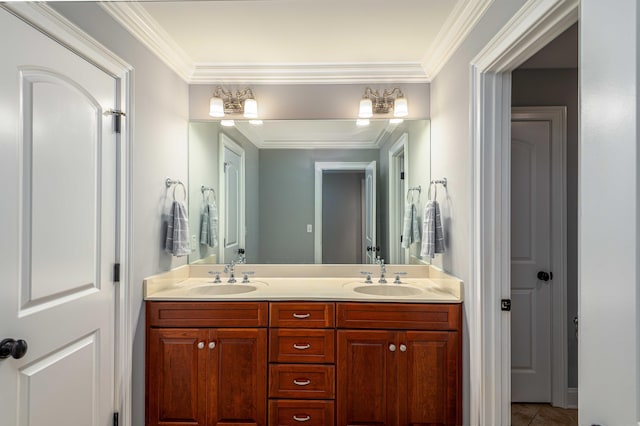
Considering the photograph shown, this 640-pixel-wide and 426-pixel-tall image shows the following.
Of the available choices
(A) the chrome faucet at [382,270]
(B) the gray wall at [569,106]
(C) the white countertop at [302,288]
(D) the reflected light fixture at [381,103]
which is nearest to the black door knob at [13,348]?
(C) the white countertop at [302,288]

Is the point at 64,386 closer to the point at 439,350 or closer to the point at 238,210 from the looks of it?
the point at 238,210

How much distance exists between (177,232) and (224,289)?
1.72 ft

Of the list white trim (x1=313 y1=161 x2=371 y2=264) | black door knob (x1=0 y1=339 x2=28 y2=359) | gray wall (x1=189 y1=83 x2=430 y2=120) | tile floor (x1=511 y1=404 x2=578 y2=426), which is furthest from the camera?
white trim (x1=313 y1=161 x2=371 y2=264)

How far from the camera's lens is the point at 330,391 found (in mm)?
2078

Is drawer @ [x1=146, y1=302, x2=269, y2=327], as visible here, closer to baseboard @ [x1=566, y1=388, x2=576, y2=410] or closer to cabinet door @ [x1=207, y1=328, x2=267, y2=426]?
cabinet door @ [x1=207, y1=328, x2=267, y2=426]

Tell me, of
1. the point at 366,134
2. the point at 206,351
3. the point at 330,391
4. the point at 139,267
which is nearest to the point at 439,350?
the point at 330,391

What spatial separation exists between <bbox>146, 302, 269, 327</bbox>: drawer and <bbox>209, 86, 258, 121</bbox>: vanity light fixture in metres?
1.40

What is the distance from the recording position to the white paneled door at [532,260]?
8.48ft

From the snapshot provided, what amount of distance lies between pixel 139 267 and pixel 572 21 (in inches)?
91.2

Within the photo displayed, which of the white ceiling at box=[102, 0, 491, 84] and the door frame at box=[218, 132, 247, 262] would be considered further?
the door frame at box=[218, 132, 247, 262]

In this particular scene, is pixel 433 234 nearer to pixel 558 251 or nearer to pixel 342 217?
pixel 342 217

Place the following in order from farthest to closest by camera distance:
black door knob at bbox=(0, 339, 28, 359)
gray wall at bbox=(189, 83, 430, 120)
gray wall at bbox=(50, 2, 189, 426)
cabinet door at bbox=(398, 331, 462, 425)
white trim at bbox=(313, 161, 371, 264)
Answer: white trim at bbox=(313, 161, 371, 264)
gray wall at bbox=(189, 83, 430, 120)
cabinet door at bbox=(398, 331, 462, 425)
gray wall at bbox=(50, 2, 189, 426)
black door knob at bbox=(0, 339, 28, 359)

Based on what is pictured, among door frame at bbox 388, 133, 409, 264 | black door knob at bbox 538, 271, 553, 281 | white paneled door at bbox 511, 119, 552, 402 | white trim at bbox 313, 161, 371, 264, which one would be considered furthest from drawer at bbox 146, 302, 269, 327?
black door knob at bbox 538, 271, 553, 281

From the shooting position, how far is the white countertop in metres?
2.11
